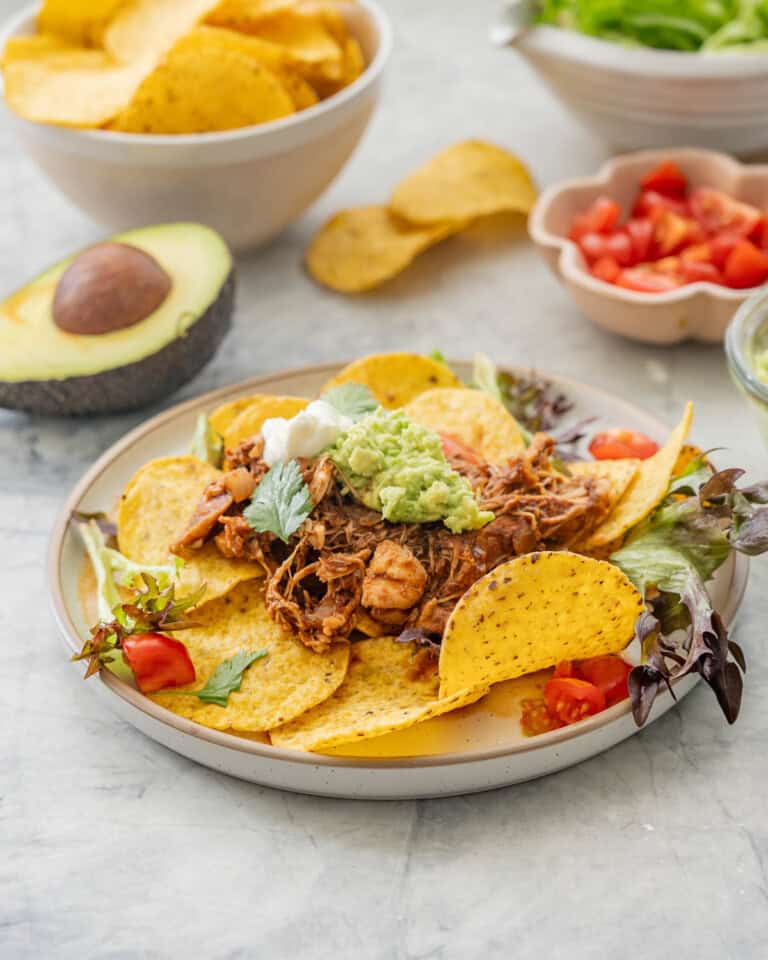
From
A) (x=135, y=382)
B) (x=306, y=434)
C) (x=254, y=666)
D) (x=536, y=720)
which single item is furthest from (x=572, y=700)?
(x=135, y=382)

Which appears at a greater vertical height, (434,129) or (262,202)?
(262,202)

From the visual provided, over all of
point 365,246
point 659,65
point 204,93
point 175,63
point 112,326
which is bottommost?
point 365,246

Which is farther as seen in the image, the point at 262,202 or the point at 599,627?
the point at 262,202

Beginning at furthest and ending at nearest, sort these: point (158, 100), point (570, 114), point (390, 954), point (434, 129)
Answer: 1. point (434, 129)
2. point (570, 114)
3. point (158, 100)
4. point (390, 954)

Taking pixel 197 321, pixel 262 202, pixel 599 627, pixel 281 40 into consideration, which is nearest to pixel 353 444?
pixel 599 627

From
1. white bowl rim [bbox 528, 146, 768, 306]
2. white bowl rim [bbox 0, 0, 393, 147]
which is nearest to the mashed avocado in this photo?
white bowl rim [bbox 528, 146, 768, 306]

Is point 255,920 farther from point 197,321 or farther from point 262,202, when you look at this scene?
point 262,202

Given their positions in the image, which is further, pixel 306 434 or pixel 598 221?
pixel 598 221

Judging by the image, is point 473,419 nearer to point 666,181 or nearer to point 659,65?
point 666,181
